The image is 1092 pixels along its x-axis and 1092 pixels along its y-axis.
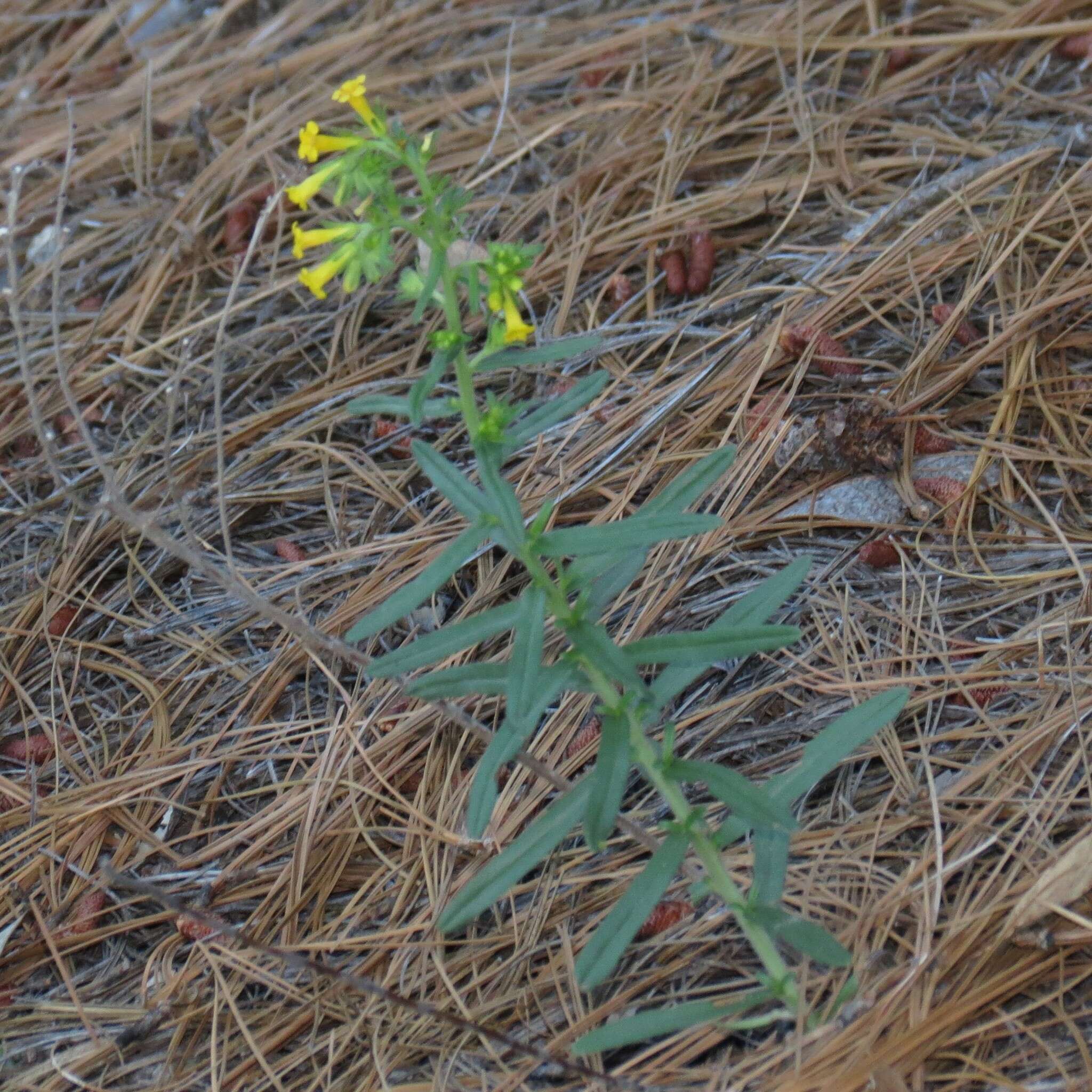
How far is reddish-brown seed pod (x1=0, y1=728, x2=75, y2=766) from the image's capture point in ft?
8.15

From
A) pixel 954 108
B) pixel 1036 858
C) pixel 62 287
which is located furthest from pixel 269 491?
pixel 954 108

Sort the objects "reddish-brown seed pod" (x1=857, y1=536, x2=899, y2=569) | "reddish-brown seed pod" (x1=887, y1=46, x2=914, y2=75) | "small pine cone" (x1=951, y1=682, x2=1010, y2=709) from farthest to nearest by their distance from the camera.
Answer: "reddish-brown seed pod" (x1=887, y1=46, x2=914, y2=75)
"reddish-brown seed pod" (x1=857, y1=536, x2=899, y2=569)
"small pine cone" (x1=951, y1=682, x2=1010, y2=709)

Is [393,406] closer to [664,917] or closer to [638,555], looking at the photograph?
[638,555]

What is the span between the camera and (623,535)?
1727 mm

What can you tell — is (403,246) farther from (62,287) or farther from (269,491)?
(62,287)

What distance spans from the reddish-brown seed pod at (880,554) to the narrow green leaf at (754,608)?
1.62 ft

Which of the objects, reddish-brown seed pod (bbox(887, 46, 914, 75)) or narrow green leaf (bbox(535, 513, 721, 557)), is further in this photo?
reddish-brown seed pod (bbox(887, 46, 914, 75))

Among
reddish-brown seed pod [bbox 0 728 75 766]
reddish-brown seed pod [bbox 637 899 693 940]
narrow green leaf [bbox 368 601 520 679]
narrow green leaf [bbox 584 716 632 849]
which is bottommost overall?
reddish-brown seed pod [bbox 637 899 693 940]

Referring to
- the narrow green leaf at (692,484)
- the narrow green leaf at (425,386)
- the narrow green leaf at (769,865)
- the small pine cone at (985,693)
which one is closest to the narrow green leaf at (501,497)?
the narrow green leaf at (425,386)

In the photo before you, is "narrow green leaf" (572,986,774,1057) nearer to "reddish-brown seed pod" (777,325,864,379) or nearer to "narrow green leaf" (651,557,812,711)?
Answer: "narrow green leaf" (651,557,812,711)

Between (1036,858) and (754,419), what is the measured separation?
1.16m

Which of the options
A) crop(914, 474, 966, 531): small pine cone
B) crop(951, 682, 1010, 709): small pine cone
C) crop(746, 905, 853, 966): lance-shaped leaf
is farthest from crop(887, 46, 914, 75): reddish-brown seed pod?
crop(746, 905, 853, 966): lance-shaped leaf

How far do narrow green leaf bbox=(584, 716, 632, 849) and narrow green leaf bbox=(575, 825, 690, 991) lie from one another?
0.10 metres

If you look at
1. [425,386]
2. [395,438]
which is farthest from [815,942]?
[395,438]
